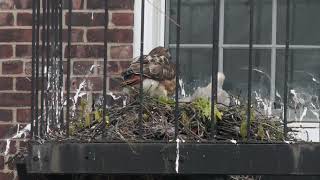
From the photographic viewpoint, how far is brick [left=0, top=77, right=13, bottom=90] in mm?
4500

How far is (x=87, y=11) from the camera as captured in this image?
175 inches

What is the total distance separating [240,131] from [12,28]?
1.77 meters

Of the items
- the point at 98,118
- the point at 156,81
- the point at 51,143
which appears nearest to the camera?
the point at 51,143

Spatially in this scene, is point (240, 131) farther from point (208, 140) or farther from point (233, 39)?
point (233, 39)

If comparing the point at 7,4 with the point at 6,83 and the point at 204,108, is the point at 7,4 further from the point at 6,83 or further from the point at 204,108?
the point at 204,108

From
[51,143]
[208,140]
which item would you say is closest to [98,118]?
[51,143]

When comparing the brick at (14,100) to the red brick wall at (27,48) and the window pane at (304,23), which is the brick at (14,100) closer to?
the red brick wall at (27,48)

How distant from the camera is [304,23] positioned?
4652mm

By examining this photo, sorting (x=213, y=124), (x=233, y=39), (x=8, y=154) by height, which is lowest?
(x=8, y=154)

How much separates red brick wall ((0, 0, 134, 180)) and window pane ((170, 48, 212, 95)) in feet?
1.26

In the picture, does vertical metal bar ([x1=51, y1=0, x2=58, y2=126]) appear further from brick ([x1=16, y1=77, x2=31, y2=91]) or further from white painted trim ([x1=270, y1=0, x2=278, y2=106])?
white painted trim ([x1=270, y1=0, x2=278, y2=106])

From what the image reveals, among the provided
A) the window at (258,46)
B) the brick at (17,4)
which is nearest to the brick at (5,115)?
the brick at (17,4)

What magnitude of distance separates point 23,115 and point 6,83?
0.70 feet

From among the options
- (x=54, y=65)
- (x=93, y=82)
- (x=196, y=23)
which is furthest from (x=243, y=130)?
(x=196, y=23)
